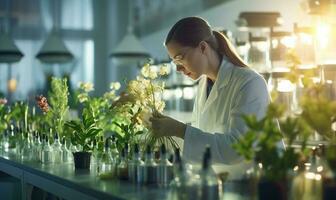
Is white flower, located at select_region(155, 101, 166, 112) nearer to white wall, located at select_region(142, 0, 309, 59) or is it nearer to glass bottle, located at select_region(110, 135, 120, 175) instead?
glass bottle, located at select_region(110, 135, 120, 175)

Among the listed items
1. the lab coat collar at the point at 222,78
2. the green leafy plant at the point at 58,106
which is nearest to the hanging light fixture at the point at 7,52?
the green leafy plant at the point at 58,106

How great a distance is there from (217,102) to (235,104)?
0.16 meters

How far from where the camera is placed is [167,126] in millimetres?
2279

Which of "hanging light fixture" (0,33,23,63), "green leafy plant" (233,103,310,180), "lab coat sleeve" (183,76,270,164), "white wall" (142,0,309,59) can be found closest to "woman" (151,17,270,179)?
"lab coat sleeve" (183,76,270,164)

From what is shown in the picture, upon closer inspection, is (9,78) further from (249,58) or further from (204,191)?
(204,191)

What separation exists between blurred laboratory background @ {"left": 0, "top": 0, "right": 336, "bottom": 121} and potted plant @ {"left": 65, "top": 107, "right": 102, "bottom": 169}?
1.55m

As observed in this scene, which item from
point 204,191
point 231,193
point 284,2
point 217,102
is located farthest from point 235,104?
point 284,2

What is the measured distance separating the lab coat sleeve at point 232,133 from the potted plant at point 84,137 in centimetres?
63

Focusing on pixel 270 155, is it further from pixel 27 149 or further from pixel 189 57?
pixel 27 149

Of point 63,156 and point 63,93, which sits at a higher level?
point 63,93

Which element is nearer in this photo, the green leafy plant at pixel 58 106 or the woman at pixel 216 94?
the woman at pixel 216 94

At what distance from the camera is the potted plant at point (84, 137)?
2771 mm

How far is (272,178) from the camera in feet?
5.01

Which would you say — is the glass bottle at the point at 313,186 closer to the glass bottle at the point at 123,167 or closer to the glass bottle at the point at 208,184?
the glass bottle at the point at 208,184
